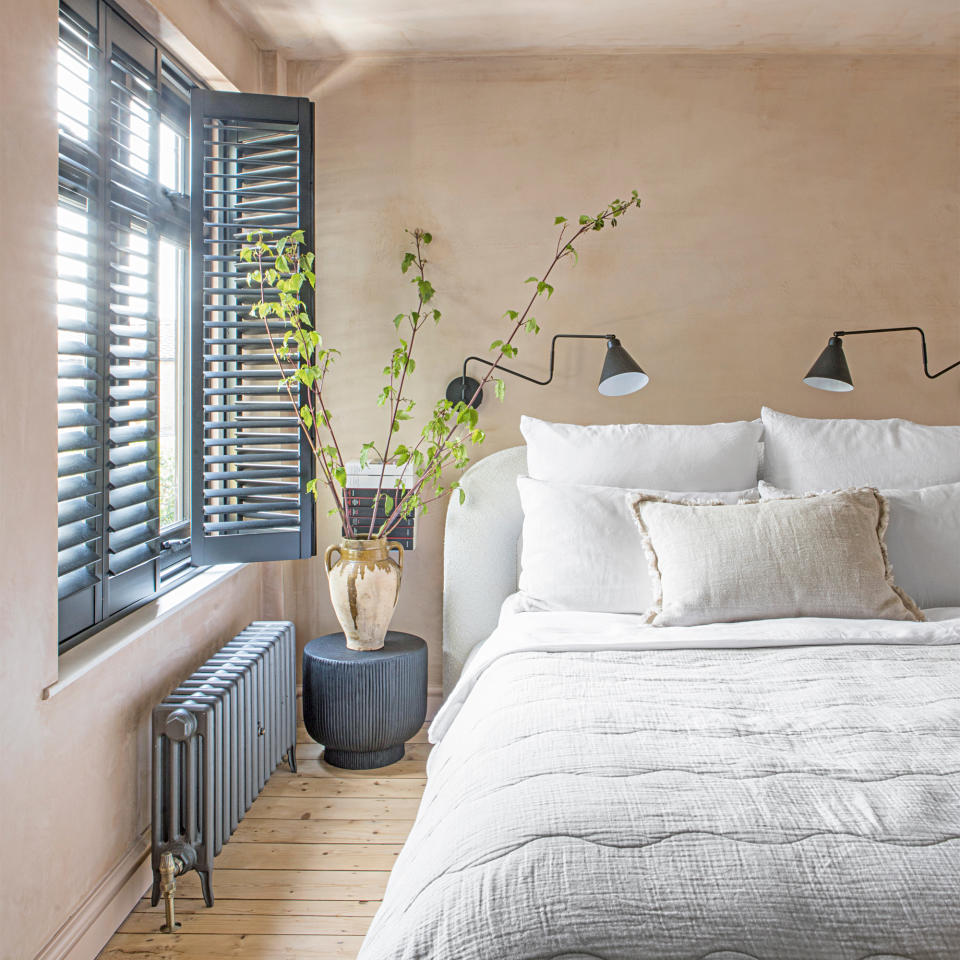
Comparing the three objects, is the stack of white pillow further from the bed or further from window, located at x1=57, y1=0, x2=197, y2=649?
window, located at x1=57, y1=0, x2=197, y2=649

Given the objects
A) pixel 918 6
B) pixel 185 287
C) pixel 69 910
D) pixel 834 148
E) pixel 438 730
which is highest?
pixel 918 6

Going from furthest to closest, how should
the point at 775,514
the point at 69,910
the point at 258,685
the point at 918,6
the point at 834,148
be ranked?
the point at 834,148 < the point at 918,6 < the point at 258,685 < the point at 775,514 < the point at 69,910

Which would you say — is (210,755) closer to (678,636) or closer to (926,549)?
(678,636)

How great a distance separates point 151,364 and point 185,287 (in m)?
0.44

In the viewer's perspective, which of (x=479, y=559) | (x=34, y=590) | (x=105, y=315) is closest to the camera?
(x=34, y=590)

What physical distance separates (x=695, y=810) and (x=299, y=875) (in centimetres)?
138

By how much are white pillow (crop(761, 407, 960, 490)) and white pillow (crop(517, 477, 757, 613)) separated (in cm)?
27

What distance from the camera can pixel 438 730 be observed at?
2.23 m

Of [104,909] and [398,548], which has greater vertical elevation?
[398,548]

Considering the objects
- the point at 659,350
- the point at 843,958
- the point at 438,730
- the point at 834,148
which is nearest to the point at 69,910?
the point at 438,730

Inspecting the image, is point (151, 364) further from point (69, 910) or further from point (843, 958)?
→ point (843, 958)

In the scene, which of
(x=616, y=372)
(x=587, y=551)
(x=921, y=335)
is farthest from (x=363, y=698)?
(x=921, y=335)

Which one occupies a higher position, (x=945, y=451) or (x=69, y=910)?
(x=945, y=451)

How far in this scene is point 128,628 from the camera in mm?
2057
